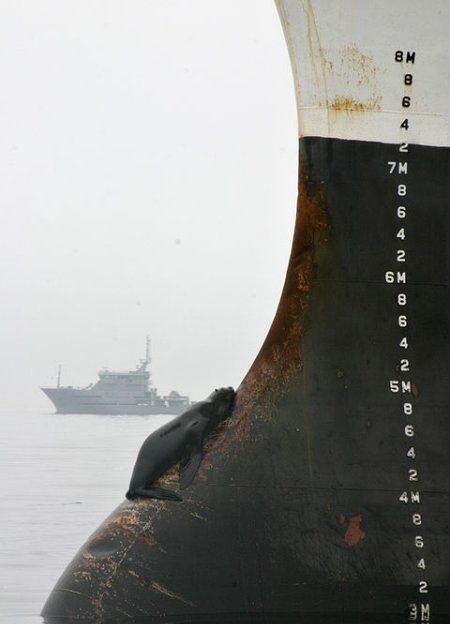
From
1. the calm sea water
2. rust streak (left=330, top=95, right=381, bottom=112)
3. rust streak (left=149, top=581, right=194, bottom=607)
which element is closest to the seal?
rust streak (left=149, top=581, right=194, bottom=607)

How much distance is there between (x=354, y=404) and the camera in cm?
828

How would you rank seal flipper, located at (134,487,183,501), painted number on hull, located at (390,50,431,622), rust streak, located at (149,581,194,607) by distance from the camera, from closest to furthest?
rust streak, located at (149,581,194,607)
painted number on hull, located at (390,50,431,622)
seal flipper, located at (134,487,183,501)

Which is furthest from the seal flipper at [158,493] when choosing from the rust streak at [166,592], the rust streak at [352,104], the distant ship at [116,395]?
the distant ship at [116,395]

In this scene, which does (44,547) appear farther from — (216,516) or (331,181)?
(331,181)

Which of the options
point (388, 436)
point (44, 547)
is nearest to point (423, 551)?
point (388, 436)

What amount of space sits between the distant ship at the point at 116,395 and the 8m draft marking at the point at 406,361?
296 feet

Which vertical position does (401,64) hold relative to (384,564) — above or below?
above

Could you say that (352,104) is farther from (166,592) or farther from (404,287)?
(166,592)

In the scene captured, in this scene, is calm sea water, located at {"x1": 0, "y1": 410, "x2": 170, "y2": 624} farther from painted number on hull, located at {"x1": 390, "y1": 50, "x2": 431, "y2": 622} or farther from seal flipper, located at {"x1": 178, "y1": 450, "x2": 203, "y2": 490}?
painted number on hull, located at {"x1": 390, "y1": 50, "x2": 431, "y2": 622}

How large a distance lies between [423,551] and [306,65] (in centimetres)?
337

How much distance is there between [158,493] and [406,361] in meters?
1.91

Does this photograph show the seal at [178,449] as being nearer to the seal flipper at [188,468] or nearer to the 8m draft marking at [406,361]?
the seal flipper at [188,468]

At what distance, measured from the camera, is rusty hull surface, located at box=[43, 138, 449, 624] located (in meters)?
7.99

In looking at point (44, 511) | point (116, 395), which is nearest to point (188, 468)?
point (44, 511)
